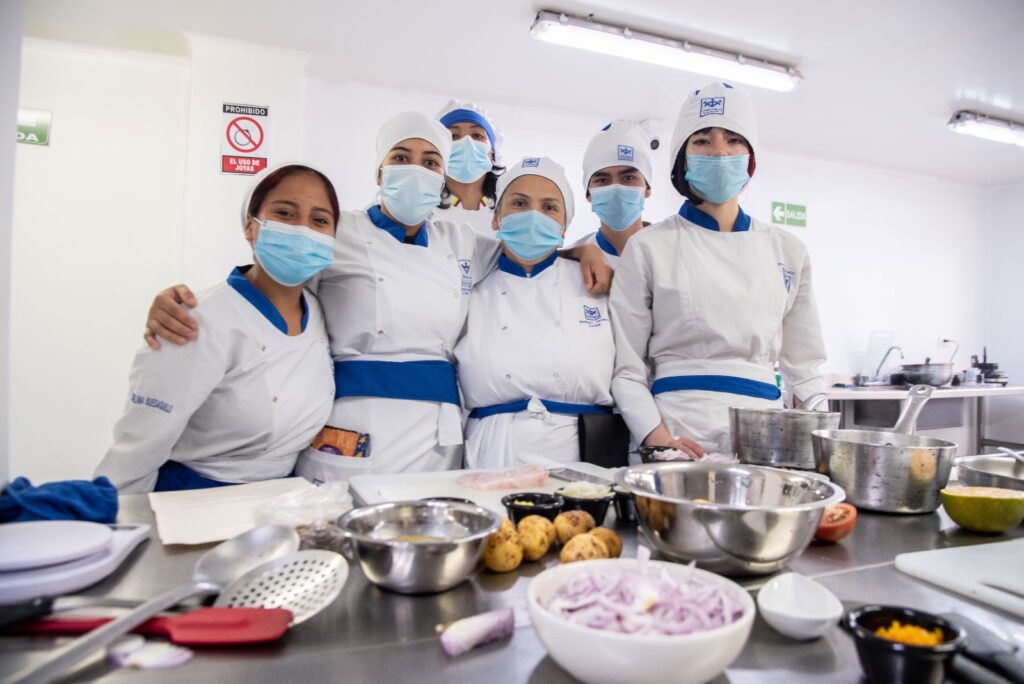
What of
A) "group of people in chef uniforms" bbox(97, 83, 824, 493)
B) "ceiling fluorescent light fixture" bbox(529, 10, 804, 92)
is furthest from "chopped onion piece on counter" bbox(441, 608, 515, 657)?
"ceiling fluorescent light fixture" bbox(529, 10, 804, 92)

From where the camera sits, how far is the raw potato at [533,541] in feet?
3.25

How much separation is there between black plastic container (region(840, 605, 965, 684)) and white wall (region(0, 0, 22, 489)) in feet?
4.40

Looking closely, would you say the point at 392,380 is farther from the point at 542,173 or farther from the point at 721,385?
the point at 721,385

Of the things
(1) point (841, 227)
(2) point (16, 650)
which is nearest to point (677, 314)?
(2) point (16, 650)

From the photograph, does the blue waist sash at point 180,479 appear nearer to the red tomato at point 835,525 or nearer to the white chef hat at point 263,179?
the white chef hat at point 263,179

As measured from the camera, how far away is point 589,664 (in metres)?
0.60

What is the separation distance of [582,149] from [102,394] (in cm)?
441

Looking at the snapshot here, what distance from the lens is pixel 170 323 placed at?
162 cm

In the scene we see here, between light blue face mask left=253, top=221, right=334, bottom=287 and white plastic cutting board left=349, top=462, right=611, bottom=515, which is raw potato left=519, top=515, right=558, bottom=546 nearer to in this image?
white plastic cutting board left=349, top=462, right=611, bottom=515

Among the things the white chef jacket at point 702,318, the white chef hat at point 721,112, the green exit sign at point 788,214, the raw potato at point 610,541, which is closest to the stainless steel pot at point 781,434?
the white chef jacket at point 702,318

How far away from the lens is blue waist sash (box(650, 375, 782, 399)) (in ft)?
6.96

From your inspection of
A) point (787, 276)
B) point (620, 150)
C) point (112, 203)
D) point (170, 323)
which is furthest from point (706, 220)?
point (112, 203)

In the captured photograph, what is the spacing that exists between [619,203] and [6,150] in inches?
83.6

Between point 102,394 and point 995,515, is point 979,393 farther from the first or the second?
point 102,394
